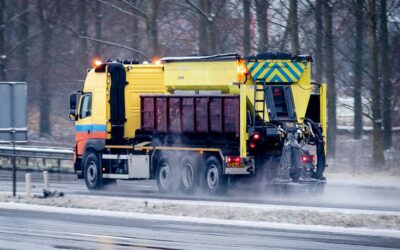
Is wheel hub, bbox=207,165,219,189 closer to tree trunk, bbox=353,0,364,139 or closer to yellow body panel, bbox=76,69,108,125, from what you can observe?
yellow body panel, bbox=76,69,108,125

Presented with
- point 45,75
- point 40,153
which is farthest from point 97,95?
point 45,75

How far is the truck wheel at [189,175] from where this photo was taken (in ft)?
86.0

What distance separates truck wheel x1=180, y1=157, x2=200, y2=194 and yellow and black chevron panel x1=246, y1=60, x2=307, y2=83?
2882 mm

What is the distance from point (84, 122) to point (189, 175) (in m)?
4.40

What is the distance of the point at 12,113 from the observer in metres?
23.8

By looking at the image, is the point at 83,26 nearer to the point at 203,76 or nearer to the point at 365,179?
the point at 365,179

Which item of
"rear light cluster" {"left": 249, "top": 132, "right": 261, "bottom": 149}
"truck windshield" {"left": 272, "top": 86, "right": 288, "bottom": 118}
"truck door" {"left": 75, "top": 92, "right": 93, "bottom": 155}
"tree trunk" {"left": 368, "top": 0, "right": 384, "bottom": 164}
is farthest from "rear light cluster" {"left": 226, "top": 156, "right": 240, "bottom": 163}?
"tree trunk" {"left": 368, "top": 0, "right": 384, "bottom": 164}

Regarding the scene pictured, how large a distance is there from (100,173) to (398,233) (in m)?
13.4

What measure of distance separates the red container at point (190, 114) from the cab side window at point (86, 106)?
2056 millimetres

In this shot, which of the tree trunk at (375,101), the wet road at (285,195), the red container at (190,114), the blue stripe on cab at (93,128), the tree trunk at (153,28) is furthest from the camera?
the tree trunk at (153,28)

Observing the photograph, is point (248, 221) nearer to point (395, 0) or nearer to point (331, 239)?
point (331, 239)

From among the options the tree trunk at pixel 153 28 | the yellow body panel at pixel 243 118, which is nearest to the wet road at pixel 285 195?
the yellow body panel at pixel 243 118

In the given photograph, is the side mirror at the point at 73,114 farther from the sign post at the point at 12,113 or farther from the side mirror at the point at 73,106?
the sign post at the point at 12,113

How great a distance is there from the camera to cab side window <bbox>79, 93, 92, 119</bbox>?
29.2 m
